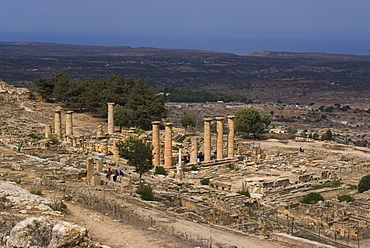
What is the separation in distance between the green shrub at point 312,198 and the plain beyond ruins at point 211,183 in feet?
2.66

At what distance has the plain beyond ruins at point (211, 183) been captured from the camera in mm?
18922

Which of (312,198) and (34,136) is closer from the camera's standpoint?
(312,198)

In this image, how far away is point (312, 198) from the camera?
28.0 metres

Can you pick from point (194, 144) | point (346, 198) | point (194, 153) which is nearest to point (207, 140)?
point (194, 144)

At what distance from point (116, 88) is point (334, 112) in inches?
2001

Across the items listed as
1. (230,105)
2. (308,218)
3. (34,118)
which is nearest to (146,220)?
(308,218)

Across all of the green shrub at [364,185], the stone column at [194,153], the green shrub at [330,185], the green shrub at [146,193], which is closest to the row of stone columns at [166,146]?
the stone column at [194,153]

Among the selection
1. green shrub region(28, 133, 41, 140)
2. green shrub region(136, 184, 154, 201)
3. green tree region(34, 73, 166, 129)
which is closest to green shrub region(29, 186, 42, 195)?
green shrub region(136, 184, 154, 201)

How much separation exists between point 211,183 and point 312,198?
575cm

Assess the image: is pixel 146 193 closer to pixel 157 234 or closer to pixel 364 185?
pixel 157 234

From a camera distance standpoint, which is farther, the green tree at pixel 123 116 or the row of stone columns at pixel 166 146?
the green tree at pixel 123 116

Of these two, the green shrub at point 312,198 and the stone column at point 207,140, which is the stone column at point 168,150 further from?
the green shrub at point 312,198

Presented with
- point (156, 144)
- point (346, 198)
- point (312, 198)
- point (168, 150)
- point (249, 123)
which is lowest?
point (249, 123)

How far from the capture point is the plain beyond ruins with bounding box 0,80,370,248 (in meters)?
18.9
